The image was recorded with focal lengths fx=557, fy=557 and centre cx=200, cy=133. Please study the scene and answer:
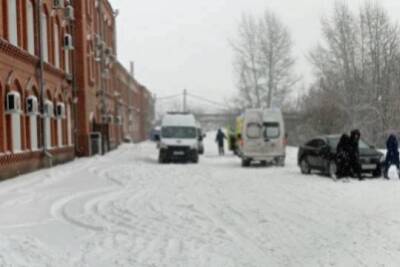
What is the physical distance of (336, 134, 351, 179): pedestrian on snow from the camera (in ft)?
57.6

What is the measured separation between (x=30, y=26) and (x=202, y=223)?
49.6ft

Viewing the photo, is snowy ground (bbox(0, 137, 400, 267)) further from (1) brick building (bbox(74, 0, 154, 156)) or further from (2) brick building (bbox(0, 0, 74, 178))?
(1) brick building (bbox(74, 0, 154, 156))

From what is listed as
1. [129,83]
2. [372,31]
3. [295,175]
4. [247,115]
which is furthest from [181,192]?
[129,83]

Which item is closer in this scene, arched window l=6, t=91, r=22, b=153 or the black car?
the black car

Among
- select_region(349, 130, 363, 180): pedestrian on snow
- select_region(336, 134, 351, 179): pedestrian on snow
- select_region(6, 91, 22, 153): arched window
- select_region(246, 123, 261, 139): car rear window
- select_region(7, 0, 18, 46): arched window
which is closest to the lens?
select_region(349, 130, 363, 180): pedestrian on snow

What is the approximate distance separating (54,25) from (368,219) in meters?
20.3

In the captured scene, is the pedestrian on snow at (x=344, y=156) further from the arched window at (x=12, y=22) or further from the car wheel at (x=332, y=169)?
the arched window at (x=12, y=22)

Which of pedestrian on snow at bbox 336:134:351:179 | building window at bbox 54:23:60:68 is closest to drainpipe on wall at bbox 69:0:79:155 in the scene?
building window at bbox 54:23:60:68

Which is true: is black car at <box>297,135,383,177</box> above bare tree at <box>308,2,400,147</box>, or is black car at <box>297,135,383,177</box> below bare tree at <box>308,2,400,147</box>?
below

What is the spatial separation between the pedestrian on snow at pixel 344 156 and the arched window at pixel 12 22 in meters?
11.7

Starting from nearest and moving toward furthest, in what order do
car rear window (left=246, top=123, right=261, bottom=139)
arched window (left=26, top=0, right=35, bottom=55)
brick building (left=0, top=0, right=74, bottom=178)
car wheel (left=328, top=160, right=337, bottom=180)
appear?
car wheel (left=328, top=160, right=337, bottom=180)
brick building (left=0, top=0, right=74, bottom=178)
arched window (left=26, top=0, right=35, bottom=55)
car rear window (left=246, top=123, right=261, bottom=139)

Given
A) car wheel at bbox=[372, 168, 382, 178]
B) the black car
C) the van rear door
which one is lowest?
car wheel at bbox=[372, 168, 382, 178]

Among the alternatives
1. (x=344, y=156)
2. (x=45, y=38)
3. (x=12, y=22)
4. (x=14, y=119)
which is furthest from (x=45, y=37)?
(x=344, y=156)

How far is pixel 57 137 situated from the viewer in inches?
1054
